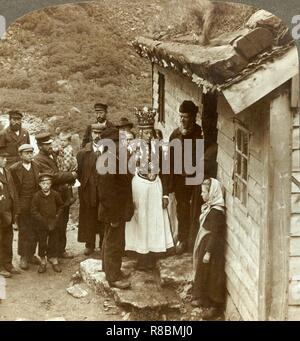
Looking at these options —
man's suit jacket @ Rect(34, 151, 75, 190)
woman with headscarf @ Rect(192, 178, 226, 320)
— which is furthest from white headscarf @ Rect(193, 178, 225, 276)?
man's suit jacket @ Rect(34, 151, 75, 190)

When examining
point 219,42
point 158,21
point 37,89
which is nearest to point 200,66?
point 219,42

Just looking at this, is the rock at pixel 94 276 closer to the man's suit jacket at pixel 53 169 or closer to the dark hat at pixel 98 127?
the man's suit jacket at pixel 53 169

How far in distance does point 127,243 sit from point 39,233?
582 mm

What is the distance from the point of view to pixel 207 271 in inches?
175

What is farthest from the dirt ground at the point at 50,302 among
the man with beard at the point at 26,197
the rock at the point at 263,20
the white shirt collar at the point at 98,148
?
the rock at the point at 263,20

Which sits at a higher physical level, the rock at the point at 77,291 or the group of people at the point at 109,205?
the group of people at the point at 109,205

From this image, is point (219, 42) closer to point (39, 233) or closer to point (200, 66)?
point (200, 66)

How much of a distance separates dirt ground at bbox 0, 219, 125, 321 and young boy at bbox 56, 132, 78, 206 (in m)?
0.20

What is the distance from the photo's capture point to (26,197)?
4543mm

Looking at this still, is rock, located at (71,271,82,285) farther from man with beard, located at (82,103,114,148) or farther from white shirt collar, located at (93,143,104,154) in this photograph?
man with beard, located at (82,103,114,148)

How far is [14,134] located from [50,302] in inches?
43.0

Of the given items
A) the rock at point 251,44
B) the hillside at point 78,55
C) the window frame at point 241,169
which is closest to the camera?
the rock at point 251,44

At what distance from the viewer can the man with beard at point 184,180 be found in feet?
14.4

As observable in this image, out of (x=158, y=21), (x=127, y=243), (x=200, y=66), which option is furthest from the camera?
(x=127, y=243)
